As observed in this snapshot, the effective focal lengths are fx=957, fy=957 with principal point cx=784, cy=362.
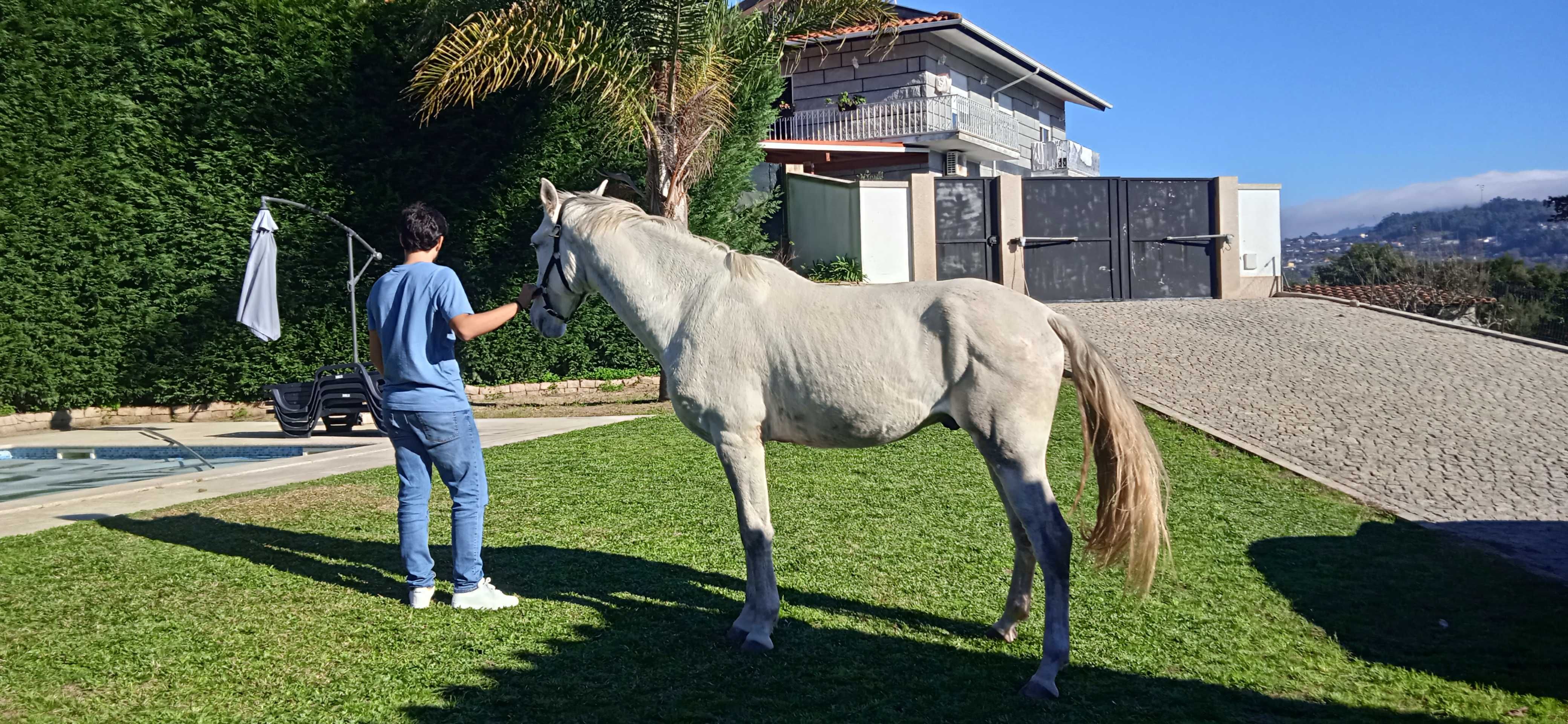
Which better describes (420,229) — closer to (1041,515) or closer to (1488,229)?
(1041,515)

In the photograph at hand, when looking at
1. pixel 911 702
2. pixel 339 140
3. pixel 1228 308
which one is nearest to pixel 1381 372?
pixel 1228 308

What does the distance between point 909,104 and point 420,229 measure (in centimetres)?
2403

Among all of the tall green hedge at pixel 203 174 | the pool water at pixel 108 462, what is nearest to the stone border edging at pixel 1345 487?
the tall green hedge at pixel 203 174

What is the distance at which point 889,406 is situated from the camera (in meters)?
4.05

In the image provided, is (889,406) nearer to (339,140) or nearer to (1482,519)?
(1482,519)

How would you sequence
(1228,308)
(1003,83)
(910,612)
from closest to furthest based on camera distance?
(910,612)
(1228,308)
(1003,83)

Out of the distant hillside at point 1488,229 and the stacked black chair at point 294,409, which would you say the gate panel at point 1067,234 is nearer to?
the stacked black chair at point 294,409

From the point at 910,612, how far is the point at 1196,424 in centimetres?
681

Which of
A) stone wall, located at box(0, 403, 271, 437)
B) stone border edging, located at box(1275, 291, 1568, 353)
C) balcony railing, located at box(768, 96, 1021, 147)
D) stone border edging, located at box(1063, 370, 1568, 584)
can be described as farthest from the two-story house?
stone border edging, located at box(1063, 370, 1568, 584)

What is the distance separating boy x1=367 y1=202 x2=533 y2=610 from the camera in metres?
4.52

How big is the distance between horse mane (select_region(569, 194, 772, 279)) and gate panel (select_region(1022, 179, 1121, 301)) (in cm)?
1593

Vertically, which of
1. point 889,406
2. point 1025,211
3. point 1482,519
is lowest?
point 1482,519

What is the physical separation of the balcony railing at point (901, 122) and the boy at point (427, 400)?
2143 cm

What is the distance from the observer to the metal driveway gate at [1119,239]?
1975cm
